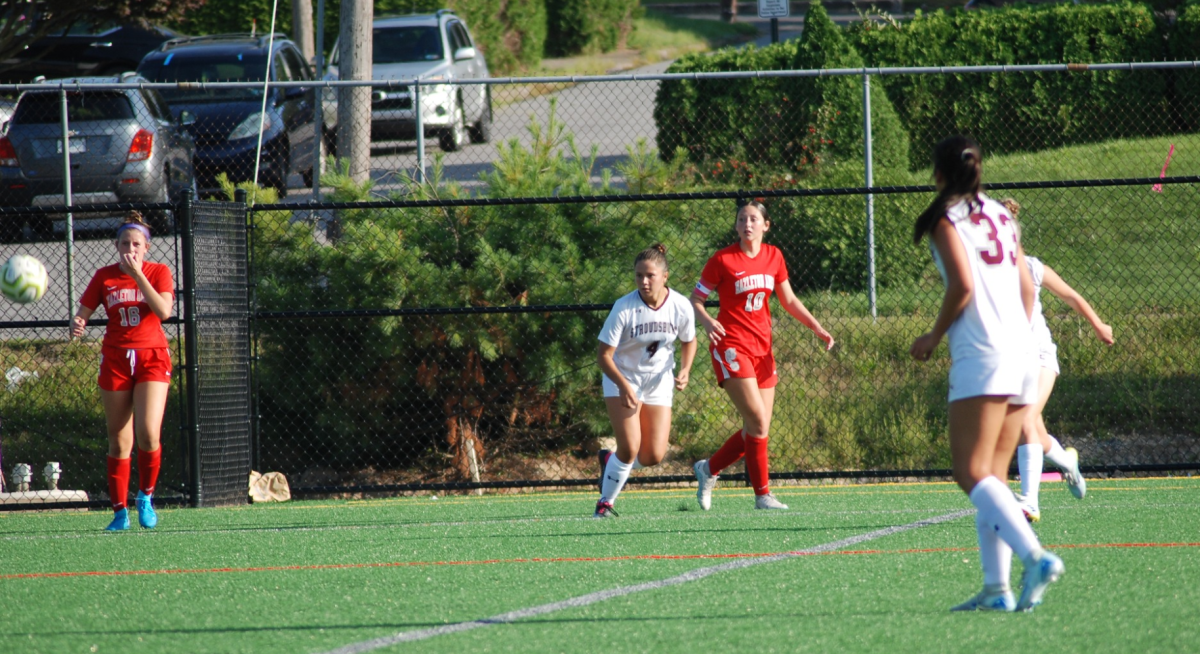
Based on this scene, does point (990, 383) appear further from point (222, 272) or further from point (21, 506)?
point (21, 506)

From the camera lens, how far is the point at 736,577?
515 centimetres

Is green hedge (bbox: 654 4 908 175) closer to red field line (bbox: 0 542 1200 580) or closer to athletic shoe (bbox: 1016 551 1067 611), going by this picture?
red field line (bbox: 0 542 1200 580)

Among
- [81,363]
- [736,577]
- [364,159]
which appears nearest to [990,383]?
[736,577]


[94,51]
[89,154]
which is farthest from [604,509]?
[94,51]

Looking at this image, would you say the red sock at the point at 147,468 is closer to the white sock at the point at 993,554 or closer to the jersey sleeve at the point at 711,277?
the jersey sleeve at the point at 711,277

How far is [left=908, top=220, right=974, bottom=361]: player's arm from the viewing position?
3.98 m

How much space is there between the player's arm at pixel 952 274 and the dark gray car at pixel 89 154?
1084cm

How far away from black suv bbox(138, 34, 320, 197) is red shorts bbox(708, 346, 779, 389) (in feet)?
24.2

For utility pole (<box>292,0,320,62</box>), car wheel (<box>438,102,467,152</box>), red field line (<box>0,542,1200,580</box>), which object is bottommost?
red field line (<box>0,542,1200,580</box>)

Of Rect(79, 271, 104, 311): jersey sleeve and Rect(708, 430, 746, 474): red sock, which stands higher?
Rect(79, 271, 104, 311): jersey sleeve

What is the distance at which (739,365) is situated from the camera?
24.2ft

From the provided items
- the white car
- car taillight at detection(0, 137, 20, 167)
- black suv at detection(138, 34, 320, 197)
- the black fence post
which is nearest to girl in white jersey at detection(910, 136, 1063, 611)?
the black fence post

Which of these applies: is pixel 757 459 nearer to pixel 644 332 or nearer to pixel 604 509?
pixel 604 509

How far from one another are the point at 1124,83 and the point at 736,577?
12.1 m
